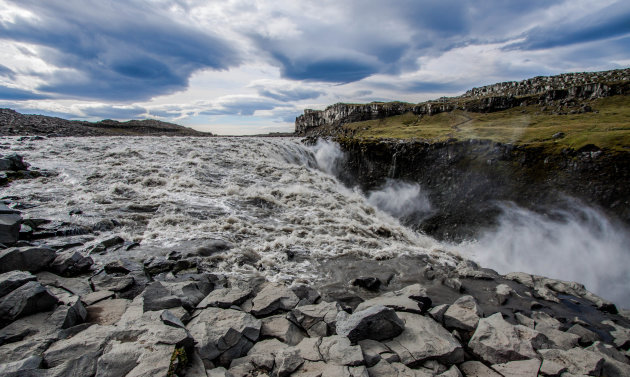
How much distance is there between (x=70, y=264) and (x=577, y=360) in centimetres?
1817

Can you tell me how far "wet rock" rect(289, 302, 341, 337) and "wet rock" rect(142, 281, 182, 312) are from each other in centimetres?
392

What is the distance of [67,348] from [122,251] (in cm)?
852

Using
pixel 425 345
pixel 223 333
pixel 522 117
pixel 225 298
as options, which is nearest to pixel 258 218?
pixel 225 298

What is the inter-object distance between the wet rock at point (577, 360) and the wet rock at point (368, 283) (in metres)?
6.51

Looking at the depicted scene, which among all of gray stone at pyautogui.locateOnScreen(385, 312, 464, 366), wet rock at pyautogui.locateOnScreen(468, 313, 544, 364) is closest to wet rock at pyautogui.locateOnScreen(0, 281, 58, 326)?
gray stone at pyautogui.locateOnScreen(385, 312, 464, 366)

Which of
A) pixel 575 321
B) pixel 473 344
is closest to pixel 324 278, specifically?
pixel 473 344

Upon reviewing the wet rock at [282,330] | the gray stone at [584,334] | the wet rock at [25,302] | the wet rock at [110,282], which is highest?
the wet rock at [25,302]

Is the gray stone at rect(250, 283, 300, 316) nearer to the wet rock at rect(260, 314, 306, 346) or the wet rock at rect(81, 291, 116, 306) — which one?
the wet rock at rect(260, 314, 306, 346)

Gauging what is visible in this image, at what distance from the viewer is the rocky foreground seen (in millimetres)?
6367

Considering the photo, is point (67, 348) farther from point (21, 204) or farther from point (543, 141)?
point (543, 141)

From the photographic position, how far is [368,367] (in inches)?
277

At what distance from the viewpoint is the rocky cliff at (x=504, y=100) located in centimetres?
8606

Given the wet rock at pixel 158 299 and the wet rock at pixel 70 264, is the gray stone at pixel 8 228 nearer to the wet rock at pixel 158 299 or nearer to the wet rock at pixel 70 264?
the wet rock at pixel 70 264

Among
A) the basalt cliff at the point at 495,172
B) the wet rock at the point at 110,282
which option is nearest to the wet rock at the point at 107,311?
the wet rock at the point at 110,282
